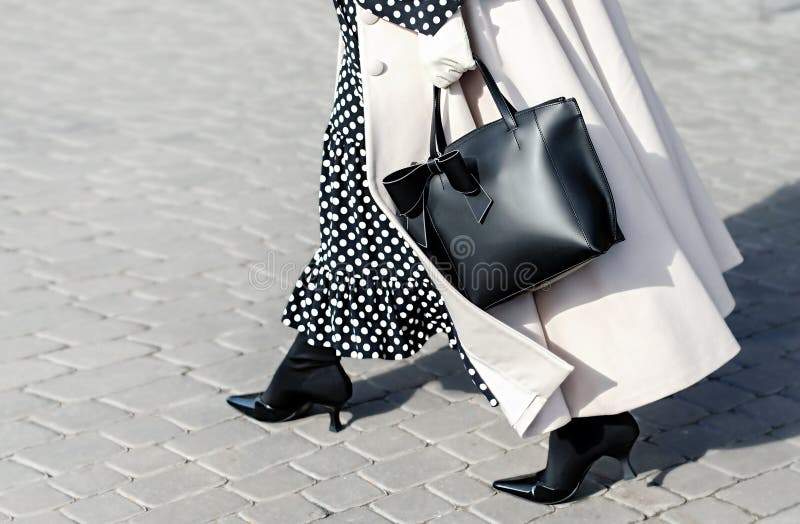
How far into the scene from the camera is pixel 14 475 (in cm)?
339

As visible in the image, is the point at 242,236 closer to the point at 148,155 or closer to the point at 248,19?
the point at 148,155

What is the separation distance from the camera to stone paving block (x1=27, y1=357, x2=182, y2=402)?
153 inches

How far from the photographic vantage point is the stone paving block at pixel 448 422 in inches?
144

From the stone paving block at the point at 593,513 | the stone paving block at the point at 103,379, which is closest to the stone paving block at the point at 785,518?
the stone paving block at the point at 593,513

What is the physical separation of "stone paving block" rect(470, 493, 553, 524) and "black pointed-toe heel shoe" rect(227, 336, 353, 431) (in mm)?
592

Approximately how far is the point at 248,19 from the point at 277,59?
117cm

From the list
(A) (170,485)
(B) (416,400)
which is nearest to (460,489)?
(B) (416,400)

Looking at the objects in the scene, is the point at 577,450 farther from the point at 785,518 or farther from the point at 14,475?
the point at 14,475

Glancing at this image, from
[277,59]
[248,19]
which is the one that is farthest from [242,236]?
[248,19]

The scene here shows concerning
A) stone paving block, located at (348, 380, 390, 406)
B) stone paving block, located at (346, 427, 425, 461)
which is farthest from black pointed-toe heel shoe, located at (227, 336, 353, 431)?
stone paving block, located at (348, 380, 390, 406)

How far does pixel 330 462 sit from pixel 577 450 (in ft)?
2.42

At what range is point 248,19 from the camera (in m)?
9.05

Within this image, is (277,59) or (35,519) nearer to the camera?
(35,519)

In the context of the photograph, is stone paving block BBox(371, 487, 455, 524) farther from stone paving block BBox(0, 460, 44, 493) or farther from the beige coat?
stone paving block BBox(0, 460, 44, 493)
